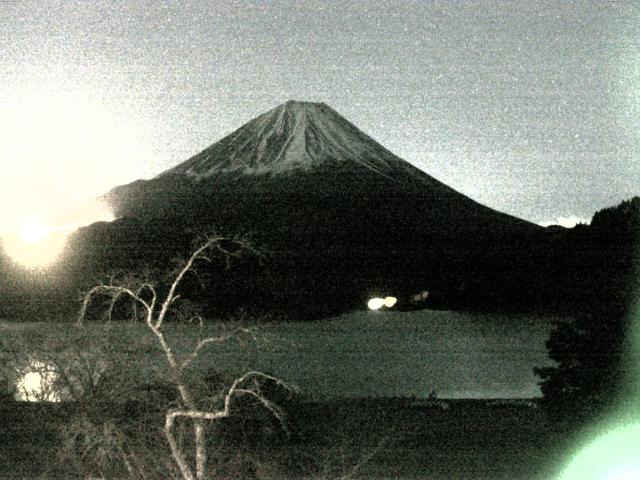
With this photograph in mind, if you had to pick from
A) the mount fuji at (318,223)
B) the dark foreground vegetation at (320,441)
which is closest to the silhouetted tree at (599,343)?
the dark foreground vegetation at (320,441)

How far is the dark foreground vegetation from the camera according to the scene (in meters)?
10.4

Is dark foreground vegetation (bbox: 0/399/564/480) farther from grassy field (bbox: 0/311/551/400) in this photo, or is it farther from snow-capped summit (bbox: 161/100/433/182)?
snow-capped summit (bbox: 161/100/433/182)

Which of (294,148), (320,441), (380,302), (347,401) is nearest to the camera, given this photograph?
(320,441)

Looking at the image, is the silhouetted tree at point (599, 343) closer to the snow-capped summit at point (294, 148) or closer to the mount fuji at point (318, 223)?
the mount fuji at point (318, 223)

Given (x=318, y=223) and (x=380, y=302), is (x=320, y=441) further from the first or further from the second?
(x=318, y=223)

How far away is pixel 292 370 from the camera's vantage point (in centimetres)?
2198

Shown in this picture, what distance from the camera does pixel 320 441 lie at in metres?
15.7

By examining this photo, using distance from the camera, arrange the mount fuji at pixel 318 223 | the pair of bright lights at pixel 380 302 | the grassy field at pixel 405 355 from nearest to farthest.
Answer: the grassy field at pixel 405 355
the pair of bright lights at pixel 380 302
the mount fuji at pixel 318 223

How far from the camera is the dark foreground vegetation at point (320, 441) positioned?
10.4 metres

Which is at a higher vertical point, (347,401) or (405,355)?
(405,355)

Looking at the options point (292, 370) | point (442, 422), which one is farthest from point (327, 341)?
point (442, 422)

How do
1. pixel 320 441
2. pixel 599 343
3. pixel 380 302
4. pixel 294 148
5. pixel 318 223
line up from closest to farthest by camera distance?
pixel 599 343 → pixel 320 441 → pixel 380 302 → pixel 318 223 → pixel 294 148

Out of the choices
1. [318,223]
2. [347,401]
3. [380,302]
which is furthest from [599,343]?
[318,223]

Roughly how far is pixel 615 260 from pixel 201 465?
7.86 meters
